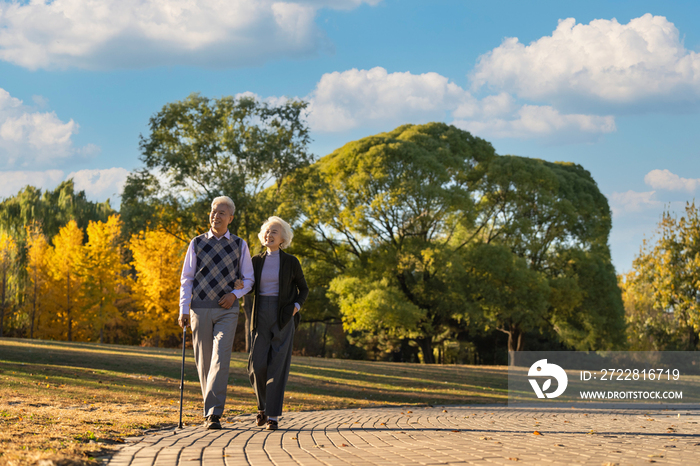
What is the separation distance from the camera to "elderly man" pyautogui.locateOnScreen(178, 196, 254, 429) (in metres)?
5.74

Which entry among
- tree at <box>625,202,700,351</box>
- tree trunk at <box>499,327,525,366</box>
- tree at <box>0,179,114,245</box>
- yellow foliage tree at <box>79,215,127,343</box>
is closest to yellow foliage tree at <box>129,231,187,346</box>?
yellow foliage tree at <box>79,215,127,343</box>

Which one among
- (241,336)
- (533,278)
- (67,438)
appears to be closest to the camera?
(67,438)

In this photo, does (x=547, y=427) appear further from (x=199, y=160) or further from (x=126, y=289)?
(x=126, y=289)

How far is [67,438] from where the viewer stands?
4.78 m

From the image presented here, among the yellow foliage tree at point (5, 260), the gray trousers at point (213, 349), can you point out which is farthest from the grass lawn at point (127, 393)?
the yellow foliage tree at point (5, 260)

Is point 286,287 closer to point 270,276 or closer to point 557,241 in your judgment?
point 270,276

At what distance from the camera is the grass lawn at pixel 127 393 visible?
484 centimetres

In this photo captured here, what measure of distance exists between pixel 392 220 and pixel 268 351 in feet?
73.3

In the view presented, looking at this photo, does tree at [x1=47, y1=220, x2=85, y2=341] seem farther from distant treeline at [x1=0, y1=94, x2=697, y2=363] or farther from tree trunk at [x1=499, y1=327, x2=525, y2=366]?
tree trunk at [x1=499, y1=327, x2=525, y2=366]

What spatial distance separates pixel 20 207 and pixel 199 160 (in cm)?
2840

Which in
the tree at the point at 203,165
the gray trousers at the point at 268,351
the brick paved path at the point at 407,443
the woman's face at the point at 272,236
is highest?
the tree at the point at 203,165

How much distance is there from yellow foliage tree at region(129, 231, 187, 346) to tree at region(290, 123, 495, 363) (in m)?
8.66

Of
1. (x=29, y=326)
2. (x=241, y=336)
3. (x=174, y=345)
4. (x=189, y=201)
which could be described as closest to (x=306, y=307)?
(x=241, y=336)

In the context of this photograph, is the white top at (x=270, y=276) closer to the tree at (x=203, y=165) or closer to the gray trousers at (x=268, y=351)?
the gray trousers at (x=268, y=351)
